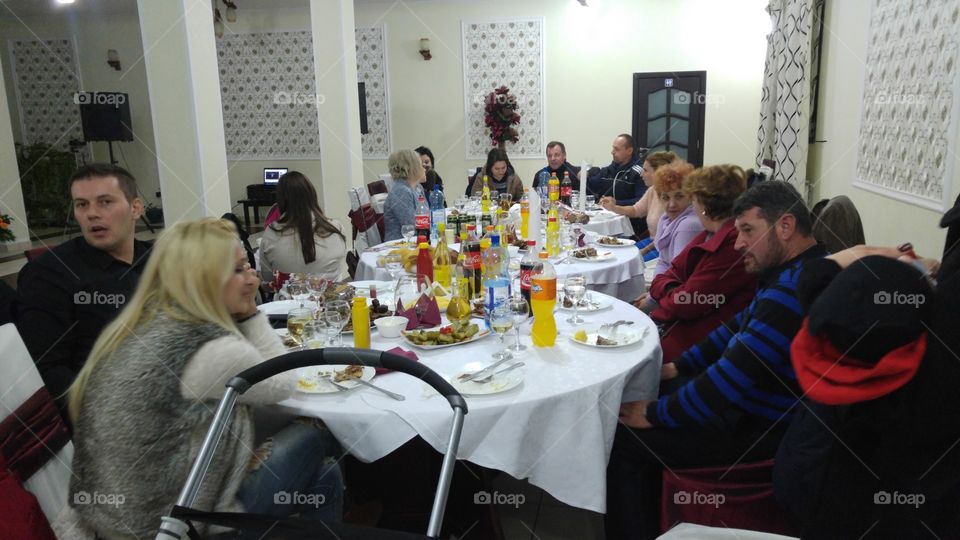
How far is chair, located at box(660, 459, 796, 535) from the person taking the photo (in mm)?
1739

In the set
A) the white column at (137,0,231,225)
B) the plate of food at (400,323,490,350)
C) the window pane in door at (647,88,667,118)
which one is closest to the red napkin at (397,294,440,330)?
the plate of food at (400,323,490,350)

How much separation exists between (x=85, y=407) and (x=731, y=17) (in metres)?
9.16

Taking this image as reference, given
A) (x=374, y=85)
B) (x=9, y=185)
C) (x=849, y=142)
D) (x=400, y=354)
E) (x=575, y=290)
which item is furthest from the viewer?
(x=374, y=85)

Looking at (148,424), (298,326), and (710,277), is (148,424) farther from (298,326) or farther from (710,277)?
(710,277)

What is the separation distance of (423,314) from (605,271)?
1.40 meters

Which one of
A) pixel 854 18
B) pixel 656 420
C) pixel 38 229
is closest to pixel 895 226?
pixel 854 18

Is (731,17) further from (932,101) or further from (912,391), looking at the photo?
(912,391)

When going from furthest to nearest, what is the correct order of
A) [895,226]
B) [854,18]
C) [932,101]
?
[854,18] < [895,226] < [932,101]

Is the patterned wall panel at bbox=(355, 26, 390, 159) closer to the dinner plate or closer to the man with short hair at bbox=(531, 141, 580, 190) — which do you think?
the man with short hair at bbox=(531, 141, 580, 190)

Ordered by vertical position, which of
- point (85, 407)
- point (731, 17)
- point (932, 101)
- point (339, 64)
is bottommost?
point (85, 407)

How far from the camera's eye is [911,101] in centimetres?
419

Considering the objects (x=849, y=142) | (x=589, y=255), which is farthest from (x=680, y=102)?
(x=589, y=255)

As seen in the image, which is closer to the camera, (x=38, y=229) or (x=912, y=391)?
(x=912, y=391)

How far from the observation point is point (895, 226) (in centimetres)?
458
